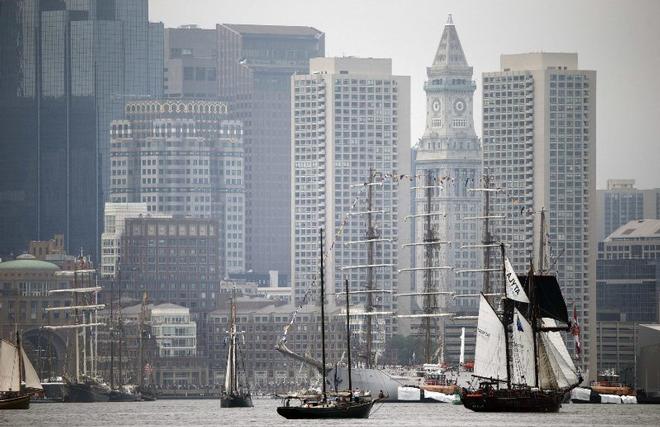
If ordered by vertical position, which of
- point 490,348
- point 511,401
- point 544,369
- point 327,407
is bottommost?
point 327,407

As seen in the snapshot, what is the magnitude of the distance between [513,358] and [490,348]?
360cm

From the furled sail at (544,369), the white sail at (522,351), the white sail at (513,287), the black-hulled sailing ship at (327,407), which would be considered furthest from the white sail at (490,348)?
the black-hulled sailing ship at (327,407)

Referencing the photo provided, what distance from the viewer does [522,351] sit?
196250 mm

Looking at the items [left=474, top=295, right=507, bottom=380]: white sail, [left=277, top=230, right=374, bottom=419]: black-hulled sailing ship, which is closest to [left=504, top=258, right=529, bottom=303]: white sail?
[left=474, top=295, right=507, bottom=380]: white sail

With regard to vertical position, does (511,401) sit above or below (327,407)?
above

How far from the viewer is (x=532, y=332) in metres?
197

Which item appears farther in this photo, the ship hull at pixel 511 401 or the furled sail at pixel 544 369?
the furled sail at pixel 544 369

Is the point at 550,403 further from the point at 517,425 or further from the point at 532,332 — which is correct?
the point at 517,425

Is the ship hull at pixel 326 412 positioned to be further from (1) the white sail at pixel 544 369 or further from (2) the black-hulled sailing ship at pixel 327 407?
(1) the white sail at pixel 544 369

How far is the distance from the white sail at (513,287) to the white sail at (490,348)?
10.6 feet

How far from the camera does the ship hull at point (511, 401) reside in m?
193

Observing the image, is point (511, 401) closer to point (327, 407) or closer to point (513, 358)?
point (513, 358)

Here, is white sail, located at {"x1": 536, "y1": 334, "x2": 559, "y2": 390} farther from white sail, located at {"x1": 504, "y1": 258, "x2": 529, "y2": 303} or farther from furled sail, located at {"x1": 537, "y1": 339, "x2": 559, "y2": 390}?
white sail, located at {"x1": 504, "y1": 258, "x2": 529, "y2": 303}

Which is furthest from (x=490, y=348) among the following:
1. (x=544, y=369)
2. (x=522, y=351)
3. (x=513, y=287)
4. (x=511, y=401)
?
(x=544, y=369)
